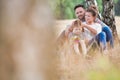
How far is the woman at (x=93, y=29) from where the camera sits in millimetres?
1882

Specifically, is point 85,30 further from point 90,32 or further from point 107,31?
point 107,31

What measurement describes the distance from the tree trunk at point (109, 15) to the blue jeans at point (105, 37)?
25 mm

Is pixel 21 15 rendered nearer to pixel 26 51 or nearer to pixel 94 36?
pixel 26 51

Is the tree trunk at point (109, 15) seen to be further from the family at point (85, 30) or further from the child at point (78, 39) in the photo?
the child at point (78, 39)

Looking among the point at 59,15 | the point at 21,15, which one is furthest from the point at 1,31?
the point at 59,15

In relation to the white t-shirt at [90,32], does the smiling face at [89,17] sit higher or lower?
higher

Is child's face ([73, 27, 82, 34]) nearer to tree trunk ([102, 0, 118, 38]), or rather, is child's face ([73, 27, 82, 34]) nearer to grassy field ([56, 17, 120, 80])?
grassy field ([56, 17, 120, 80])

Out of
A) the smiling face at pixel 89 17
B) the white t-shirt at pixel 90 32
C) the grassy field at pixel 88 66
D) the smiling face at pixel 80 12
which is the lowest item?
the grassy field at pixel 88 66

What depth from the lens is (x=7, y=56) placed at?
0.81 feet

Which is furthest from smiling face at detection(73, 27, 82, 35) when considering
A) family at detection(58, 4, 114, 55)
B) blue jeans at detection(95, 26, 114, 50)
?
blue jeans at detection(95, 26, 114, 50)

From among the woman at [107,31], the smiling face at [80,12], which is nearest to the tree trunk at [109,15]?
the woman at [107,31]

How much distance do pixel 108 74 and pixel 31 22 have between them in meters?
1.66

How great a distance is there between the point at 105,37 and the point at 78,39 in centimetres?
17

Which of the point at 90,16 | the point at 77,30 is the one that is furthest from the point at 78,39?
the point at 90,16
